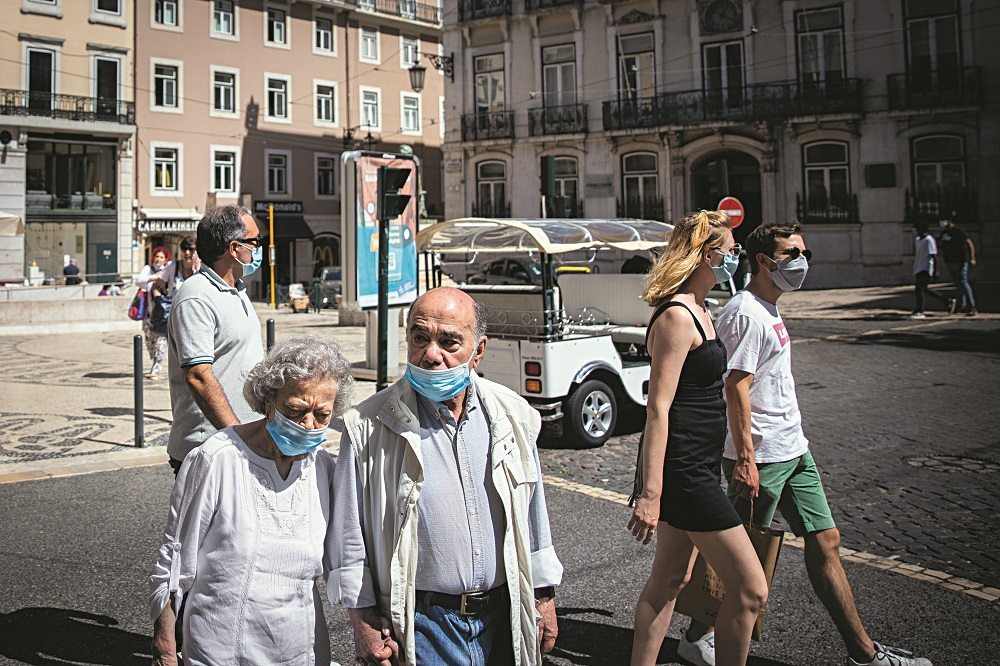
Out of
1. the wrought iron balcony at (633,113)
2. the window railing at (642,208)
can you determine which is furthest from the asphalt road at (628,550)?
the wrought iron balcony at (633,113)

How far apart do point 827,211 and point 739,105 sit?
4877 mm

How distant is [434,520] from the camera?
2.76m

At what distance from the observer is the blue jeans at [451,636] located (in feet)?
9.00

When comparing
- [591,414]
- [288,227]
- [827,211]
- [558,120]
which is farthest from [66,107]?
[591,414]

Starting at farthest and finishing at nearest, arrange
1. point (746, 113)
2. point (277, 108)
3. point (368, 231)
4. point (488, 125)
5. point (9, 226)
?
1. point (277, 108)
2. point (488, 125)
3. point (746, 113)
4. point (9, 226)
5. point (368, 231)

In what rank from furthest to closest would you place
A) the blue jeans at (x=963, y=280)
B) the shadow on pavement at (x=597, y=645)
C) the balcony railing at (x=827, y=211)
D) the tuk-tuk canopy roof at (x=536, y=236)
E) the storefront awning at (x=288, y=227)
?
the storefront awning at (x=288, y=227), the balcony railing at (x=827, y=211), the blue jeans at (x=963, y=280), the tuk-tuk canopy roof at (x=536, y=236), the shadow on pavement at (x=597, y=645)

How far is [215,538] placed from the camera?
2.80 m

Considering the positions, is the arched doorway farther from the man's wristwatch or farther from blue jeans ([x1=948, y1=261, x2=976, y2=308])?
the man's wristwatch

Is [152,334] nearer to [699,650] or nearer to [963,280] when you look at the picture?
[699,650]

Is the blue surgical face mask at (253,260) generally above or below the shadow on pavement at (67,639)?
above

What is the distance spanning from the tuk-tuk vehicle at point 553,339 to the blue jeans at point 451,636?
6.02 m

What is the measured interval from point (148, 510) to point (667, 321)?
468 cm

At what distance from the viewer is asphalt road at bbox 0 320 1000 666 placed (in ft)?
14.5

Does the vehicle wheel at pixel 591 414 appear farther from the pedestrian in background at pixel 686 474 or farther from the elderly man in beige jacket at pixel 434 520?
the elderly man in beige jacket at pixel 434 520
